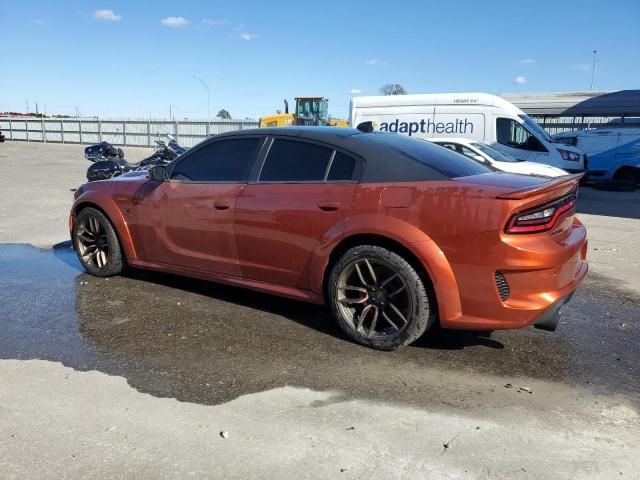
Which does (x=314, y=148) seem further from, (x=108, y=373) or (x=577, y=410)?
(x=577, y=410)

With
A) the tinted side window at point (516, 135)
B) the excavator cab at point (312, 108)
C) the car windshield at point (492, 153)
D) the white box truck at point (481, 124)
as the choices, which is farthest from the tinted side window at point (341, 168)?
the excavator cab at point (312, 108)

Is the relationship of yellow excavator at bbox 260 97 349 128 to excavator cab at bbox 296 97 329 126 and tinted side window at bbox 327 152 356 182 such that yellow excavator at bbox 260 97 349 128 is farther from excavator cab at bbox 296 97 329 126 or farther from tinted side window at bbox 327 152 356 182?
tinted side window at bbox 327 152 356 182

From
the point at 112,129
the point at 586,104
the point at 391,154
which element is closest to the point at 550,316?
the point at 391,154

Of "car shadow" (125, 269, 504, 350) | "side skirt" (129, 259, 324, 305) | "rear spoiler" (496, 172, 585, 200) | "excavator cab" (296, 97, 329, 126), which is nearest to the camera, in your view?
"rear spoiler" (496, 172, 585, 200)

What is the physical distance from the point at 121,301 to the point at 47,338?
93 cm

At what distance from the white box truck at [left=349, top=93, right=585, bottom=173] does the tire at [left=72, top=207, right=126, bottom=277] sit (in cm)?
948

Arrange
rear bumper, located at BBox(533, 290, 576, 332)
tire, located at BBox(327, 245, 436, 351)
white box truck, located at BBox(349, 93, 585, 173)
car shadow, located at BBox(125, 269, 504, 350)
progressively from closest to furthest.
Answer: rear bumper, located at BBox(533, 290, 576, 332), tire, located at BBox(327, 245, 436, 351), car shadow, located at BBox(125, 269, 504, 350), white box truck, located at BBox(349, 93, 585, 173)

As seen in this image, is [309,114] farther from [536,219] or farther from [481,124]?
[536,219]

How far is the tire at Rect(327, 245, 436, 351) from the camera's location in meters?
3.53

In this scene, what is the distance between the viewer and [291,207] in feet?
13.1

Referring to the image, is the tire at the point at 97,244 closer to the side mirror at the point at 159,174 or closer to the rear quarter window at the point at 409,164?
the side mirror at the point at 159,174

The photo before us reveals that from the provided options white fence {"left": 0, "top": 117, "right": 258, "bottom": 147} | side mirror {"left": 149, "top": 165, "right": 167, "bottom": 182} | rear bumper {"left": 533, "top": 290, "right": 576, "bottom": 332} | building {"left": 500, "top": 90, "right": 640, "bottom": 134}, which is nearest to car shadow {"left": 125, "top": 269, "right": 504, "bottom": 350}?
rear bumper {"left": 533, "top": 290, "right": 576, "bottom": 332}

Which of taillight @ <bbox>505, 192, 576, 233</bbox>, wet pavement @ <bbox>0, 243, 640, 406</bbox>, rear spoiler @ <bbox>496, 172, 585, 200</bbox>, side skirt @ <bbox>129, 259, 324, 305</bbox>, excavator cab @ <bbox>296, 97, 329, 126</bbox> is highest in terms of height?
excavator cab @ <bbox>296, 97, 329, 126</bbox>

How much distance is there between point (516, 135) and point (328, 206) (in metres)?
11.7
